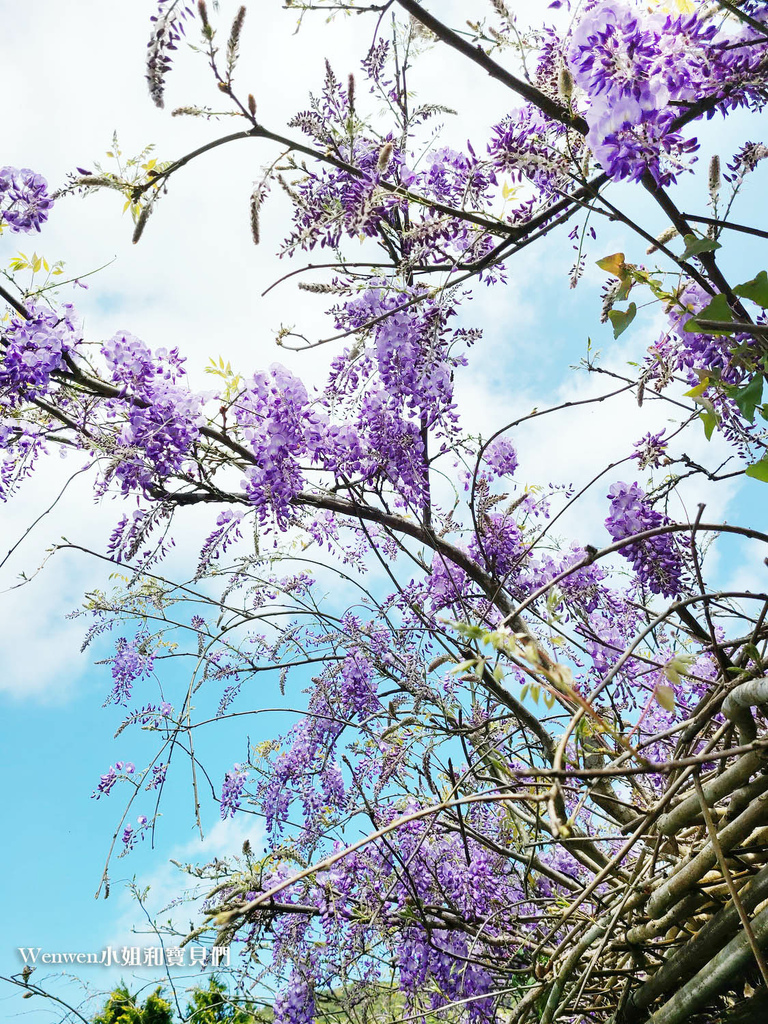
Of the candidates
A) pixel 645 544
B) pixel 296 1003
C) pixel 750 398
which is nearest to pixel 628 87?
pixel 750 398

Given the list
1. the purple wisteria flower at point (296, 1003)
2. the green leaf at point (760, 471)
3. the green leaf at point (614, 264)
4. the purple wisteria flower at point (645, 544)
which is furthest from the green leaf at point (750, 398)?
the purple wisteria flower at point (296, 1003)

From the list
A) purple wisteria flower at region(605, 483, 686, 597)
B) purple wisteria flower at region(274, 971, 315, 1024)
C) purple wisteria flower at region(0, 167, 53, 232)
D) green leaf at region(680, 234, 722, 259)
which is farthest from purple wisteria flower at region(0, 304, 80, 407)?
purple wisteria flower at region(274, 971, 315, 1024)

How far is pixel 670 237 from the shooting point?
1.36 meters

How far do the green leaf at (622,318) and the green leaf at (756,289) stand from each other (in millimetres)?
129

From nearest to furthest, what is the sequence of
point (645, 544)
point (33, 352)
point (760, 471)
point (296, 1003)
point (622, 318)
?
point (760, 471) < point (622, 318) < point (645, 544) < point (33, 352) < point (296, 1003)

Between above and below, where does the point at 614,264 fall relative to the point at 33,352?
below

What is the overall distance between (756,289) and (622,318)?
165 millimetres

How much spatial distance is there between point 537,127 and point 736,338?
54cm

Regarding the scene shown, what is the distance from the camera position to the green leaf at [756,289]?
1017mm

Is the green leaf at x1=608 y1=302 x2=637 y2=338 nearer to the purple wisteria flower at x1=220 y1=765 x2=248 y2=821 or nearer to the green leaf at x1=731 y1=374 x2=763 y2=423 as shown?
the green leaf at x1=731 y1=374 x2=763 y2=423

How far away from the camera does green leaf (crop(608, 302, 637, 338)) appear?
1102mm

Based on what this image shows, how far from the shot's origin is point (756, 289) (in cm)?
103

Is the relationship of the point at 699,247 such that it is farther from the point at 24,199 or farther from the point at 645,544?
the point at 24,199

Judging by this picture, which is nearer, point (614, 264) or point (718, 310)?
point (718, 310)
